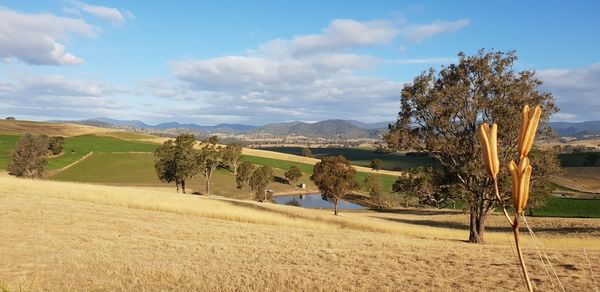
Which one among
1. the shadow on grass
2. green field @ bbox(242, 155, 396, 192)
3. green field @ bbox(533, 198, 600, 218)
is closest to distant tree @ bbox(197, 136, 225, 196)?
the shadow on grass

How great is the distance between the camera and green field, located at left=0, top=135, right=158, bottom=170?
399 ft

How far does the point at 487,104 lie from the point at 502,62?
3.57 meters

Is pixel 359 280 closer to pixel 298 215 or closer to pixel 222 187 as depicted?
pixel 298 215

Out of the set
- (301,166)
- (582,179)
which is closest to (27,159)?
(301,166)

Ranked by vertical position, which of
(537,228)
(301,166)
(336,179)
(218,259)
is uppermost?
(218,259)

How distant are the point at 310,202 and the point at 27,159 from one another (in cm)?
6210

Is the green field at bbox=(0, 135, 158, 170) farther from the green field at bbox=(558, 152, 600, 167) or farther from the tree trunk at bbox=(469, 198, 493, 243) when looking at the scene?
the green field at bbox=(558, 152, 600, 167)

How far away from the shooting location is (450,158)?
108 ft

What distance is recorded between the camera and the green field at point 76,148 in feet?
399

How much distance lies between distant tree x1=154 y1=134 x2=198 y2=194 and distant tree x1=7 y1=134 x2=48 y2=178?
28.3 meters

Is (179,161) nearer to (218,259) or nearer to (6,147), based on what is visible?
(218,259)

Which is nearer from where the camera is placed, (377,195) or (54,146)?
(377,195)

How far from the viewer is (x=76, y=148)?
14550 centimetres

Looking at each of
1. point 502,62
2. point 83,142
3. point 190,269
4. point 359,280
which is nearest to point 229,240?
point 190,269
